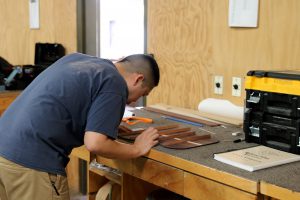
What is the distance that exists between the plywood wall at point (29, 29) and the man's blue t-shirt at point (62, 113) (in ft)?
6.47

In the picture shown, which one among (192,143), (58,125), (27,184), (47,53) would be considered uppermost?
(47,53)

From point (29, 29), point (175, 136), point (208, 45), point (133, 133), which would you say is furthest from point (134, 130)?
point (29, 29)

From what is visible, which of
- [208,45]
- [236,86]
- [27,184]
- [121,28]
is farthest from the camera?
[121,28]

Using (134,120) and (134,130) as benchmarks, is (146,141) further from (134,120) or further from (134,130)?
(134,120)

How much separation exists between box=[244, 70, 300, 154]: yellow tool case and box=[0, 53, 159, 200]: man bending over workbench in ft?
1.76

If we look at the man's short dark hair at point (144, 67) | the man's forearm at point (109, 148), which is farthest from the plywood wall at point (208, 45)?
the man's forearm at point (109, 148)

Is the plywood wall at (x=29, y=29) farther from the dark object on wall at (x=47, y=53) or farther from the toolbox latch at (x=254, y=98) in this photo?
the toolbox latch at (x=254, y=98)

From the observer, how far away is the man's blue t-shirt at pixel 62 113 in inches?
59.0

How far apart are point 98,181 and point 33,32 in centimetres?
222

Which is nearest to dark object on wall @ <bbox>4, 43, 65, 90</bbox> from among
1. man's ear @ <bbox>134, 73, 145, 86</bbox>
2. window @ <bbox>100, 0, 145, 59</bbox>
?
window @ <bbox>100, 0, 145, 59</bbox>

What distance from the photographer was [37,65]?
367 cm

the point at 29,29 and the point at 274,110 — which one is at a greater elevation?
the point at 29,29

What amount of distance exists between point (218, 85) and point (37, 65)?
189 centimetres

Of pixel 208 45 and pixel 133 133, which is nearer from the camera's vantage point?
pixel 133 133
